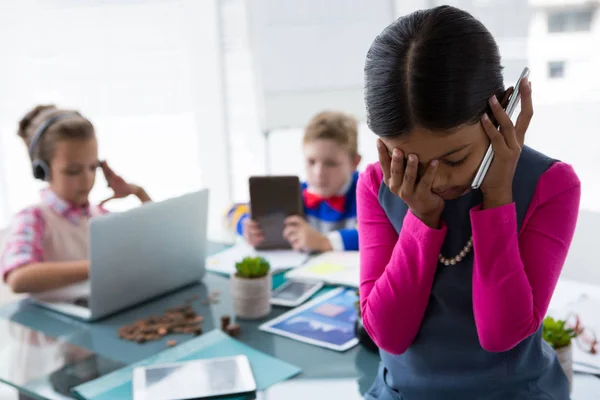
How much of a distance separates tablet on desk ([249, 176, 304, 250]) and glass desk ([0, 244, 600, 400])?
0.36 m

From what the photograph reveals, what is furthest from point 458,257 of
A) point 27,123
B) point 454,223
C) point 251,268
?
point 27,123

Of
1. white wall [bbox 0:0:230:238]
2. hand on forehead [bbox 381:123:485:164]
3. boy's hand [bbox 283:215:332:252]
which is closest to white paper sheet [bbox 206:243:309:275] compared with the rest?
boy's hand [bbox 283:215:332:252]

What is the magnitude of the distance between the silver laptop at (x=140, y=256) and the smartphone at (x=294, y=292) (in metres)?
0.26

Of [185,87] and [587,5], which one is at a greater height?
[587,5]

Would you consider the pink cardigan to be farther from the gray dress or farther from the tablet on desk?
the tablet on desk

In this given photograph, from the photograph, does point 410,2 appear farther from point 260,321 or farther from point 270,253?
point 260,321

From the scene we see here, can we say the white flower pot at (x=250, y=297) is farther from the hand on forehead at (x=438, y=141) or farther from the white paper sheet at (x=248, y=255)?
the hand on forehead at (x=438, y=141)

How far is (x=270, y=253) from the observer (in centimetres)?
202

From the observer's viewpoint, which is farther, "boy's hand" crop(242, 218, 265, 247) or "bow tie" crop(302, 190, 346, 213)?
"bow tie" crop(302, 190, 346, 213)

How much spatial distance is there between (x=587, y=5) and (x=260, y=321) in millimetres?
2607

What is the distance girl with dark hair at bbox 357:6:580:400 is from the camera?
872 mm

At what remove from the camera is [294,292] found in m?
1.68

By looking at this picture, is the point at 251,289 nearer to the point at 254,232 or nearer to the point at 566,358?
the point at 254,232

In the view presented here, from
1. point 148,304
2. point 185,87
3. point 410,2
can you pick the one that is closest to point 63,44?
point 185,87
